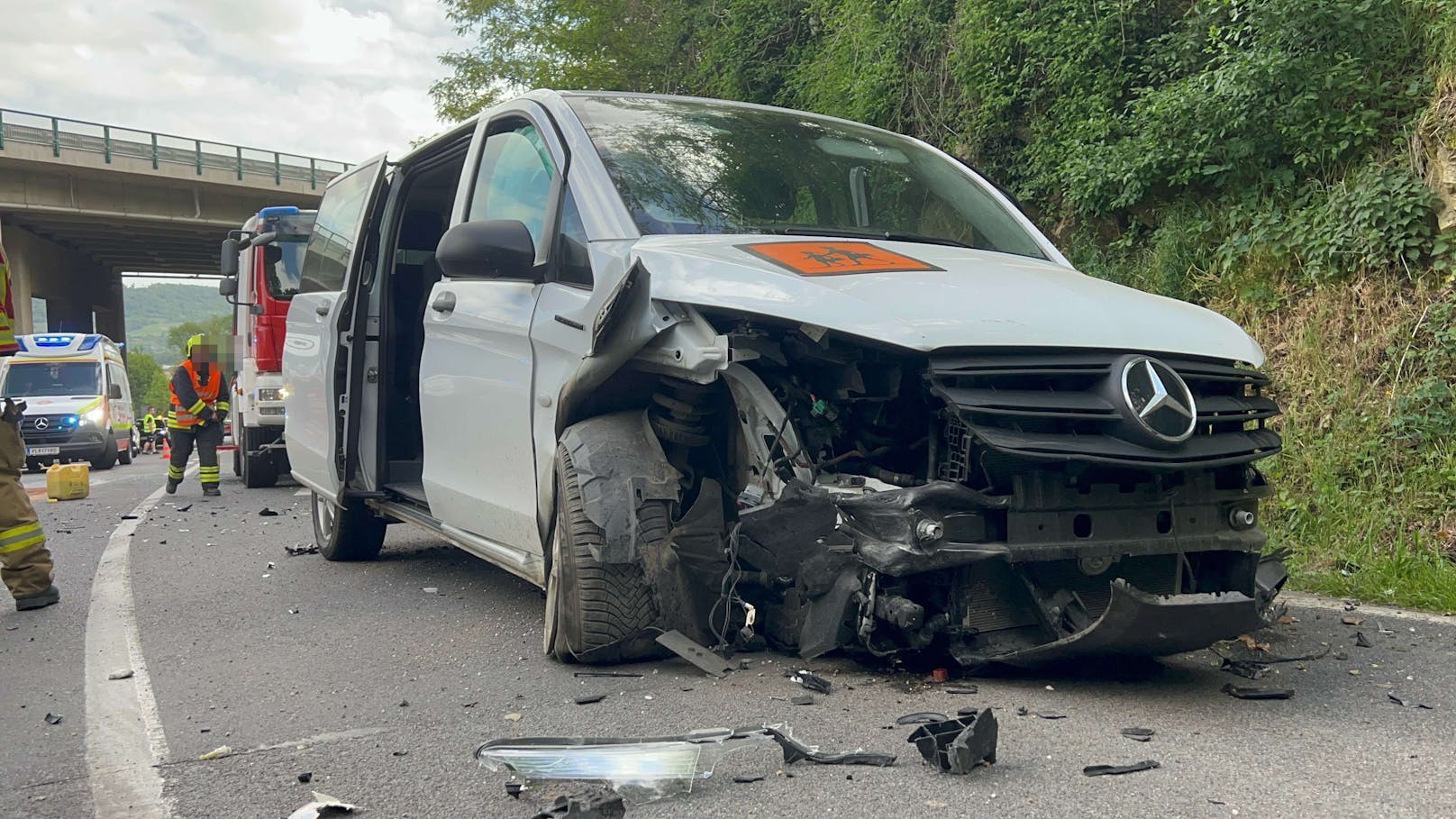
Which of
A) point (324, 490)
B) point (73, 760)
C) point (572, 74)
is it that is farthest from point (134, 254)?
point (73, 760)

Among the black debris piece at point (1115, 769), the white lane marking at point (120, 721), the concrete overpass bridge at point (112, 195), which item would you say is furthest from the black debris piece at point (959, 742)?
the concrete overpass bridge at point (112, 195)

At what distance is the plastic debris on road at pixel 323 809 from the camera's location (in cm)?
271

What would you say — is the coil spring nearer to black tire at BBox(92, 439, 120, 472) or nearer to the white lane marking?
the white lane marking

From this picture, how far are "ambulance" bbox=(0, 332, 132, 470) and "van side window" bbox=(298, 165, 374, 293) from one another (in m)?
15.9

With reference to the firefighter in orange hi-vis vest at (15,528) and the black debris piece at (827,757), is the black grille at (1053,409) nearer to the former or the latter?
the black debris piece at (827,757)

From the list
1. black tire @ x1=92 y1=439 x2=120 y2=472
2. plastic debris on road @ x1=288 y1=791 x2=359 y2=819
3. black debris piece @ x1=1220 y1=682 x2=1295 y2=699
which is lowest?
black tire @ x1=92 y1=439 x2=120 y2=472

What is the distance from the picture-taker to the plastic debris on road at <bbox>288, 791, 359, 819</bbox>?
8.89ft

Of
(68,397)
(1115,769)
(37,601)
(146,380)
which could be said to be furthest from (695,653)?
(146,380)

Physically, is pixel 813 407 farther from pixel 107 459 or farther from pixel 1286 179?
pixel 107 459

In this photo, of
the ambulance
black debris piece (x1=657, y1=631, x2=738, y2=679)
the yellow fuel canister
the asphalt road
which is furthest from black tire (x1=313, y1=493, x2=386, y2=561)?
the ambulance

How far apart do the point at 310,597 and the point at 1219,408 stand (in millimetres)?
4384

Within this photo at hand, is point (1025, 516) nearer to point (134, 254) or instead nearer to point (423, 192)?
point (423, 192)

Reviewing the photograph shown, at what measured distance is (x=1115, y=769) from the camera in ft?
8.98

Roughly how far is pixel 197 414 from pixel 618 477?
11257 millimetres
